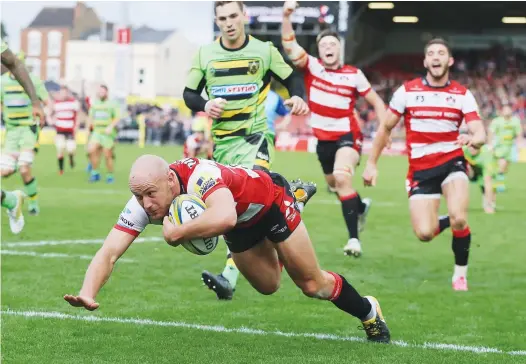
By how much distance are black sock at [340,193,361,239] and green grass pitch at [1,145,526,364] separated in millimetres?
325

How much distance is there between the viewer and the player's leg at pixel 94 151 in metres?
22.3

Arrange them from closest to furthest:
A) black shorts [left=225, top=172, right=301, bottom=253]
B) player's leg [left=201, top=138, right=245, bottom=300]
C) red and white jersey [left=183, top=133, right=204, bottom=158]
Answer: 1. black shorts [left=225, top=172, right=301, bottom=253]
2. player's leg [left=201, top=138, right=245, bottom=300]
3. red and white jersey [left=183, top=133, right=204, bottom=158]

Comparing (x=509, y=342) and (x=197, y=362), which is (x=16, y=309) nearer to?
(x=197, y=362)

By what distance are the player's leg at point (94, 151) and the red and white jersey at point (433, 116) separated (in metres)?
14.2

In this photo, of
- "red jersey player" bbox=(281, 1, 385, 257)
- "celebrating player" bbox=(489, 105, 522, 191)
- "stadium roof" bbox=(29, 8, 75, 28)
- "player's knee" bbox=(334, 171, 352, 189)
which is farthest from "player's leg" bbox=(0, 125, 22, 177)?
→ "stadium roof" bbox=(29, 8, 75, 28)

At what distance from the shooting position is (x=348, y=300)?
20.7ft

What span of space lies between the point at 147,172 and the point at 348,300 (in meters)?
1.94

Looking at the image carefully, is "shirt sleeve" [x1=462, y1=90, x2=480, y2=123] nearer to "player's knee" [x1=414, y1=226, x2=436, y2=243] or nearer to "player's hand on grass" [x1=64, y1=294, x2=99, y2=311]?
"player's knee" [x1=414, y1=226, x2=436, y2=243]

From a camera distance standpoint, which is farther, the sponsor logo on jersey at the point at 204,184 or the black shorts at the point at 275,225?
the black shorts at the point at 275,225

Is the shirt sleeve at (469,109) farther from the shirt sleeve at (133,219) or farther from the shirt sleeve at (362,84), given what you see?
the shirt sleeve at (133,219)

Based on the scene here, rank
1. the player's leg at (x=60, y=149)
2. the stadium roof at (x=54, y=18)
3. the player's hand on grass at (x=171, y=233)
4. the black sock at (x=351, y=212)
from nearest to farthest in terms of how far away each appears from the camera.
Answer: the player's hand on grass at (x=171, y=233)
the black sock at (x=351, y=212)
the player's leg at (x=60, y=149)
the stadium roof at (x=54, y=18)

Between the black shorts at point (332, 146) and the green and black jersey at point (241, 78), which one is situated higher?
the green and black jersey at point (241, 78)

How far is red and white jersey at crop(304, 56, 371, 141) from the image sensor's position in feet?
37.1

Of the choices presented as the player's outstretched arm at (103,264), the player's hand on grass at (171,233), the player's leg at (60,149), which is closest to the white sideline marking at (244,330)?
the player's outstretched arm at (103,264)
